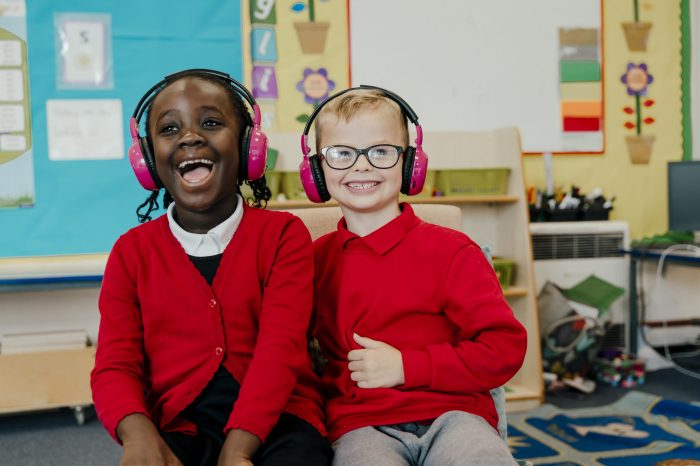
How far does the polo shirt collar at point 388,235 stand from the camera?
1.25m

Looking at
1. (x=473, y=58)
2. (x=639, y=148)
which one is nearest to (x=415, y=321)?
(x=473, y=58)

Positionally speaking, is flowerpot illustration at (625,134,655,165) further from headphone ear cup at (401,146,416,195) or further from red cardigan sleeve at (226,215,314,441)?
red cardigan sleeve at (226,215,314,441)

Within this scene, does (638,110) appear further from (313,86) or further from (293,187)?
(293,187)

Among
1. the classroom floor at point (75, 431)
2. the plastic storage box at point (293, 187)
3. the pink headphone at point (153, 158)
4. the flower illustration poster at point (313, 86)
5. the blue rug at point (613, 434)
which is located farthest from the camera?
the flower illustration poster at point (313, 86)

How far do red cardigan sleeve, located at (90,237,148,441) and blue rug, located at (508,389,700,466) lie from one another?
1473mm

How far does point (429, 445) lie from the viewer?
3.59 feet

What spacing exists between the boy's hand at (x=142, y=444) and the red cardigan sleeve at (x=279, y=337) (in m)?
0.10

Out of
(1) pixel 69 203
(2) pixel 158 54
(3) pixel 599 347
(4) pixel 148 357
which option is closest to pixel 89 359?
(1) pixel 69 203

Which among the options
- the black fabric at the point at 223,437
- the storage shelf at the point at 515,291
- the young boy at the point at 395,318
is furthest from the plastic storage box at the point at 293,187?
the black fabric at the point at 223,437

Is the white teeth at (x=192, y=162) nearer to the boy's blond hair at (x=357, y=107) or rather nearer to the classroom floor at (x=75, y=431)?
the boy's blond hair at (x=357, y=107)

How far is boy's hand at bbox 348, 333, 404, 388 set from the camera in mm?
1120

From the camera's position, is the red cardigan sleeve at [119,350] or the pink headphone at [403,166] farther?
the pink headphone at [403,166]

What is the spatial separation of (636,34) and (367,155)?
2.84 m

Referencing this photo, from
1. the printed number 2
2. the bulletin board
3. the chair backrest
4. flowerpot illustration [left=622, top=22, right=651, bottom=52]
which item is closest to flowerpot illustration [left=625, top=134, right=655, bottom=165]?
flowerpot illustration [left=622, top=22, right=651, bottom=52]
